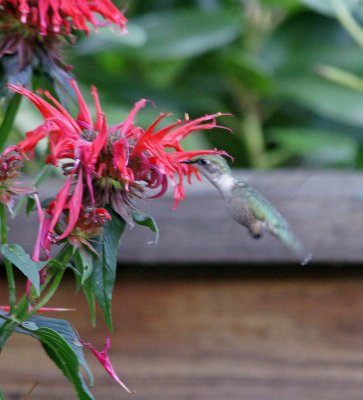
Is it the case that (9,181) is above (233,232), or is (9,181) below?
above

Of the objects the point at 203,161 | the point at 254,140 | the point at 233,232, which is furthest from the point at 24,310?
the point at 254,140

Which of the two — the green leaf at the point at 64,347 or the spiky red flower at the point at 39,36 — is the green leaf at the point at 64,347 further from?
the spiky red flower at the point at 39,36

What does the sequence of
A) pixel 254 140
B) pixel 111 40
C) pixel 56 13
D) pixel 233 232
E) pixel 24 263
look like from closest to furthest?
pixel 24 263
pixel 56 13
pixel 233 232
pixel 111 40
pixel 254 140

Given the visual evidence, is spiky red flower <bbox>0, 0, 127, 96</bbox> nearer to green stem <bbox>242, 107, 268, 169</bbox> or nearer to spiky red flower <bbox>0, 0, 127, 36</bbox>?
spiky red flower <bbox>0, 0, 127, 36</bbox>

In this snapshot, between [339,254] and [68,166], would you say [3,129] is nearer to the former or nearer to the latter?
[68,166]

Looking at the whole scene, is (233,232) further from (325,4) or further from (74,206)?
(325,4)

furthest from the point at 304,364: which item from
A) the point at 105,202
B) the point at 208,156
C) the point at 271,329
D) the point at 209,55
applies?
the point at 209,55

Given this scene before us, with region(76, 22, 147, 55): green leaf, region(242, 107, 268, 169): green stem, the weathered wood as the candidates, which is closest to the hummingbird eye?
the weathered wood
